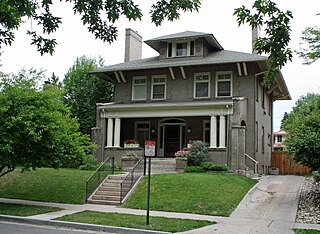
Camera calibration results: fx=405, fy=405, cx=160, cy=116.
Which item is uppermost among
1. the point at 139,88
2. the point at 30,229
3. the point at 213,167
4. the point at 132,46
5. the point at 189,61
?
the point at 132,46

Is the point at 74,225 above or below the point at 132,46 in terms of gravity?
below

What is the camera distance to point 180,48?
90.5ft

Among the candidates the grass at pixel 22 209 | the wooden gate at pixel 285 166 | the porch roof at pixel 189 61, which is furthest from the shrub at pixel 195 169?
the wooden gate at pixel 285 166

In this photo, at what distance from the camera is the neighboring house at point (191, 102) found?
23.3 metres

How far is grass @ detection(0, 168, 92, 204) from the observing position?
17.3 m

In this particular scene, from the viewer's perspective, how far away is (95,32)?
260 inches

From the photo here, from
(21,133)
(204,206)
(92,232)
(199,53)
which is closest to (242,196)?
(204,206)

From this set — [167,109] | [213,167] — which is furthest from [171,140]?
[213,167]

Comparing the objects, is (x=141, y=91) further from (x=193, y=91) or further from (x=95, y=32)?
(x=95, y=32)

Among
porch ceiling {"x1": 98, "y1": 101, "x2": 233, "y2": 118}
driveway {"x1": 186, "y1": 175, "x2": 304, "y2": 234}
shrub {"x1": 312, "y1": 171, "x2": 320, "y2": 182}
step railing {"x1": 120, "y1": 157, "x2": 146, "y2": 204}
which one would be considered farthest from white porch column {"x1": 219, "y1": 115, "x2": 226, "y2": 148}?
shrub {"x1": 312, "y1": 171, "x2": 320, "y2": 182}

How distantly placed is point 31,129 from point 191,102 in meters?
12.2

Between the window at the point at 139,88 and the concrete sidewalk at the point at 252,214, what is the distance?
37.5ft

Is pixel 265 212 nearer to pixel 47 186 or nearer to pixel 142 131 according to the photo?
pixel 47 186

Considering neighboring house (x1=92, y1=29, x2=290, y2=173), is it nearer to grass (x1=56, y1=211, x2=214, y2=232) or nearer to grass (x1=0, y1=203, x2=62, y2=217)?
grass (x1=0, y1=203, x2=62, y2=217)
